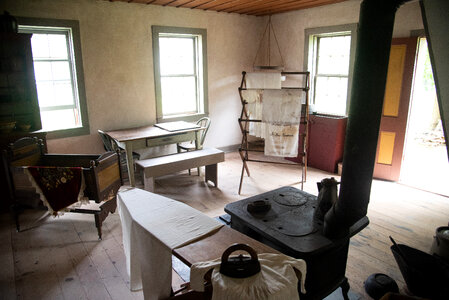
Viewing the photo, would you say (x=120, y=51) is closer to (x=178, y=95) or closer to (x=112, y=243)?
(x=178, y=95)

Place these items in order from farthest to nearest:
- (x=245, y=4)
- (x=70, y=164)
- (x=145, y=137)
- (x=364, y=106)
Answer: (x=245, y=4) → (x=145, y=137) → (x=70, y=164) → (x=364, y=106)

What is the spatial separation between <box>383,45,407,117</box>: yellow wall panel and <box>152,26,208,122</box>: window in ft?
9.32

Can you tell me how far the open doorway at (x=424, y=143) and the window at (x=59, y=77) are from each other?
444 centimetres

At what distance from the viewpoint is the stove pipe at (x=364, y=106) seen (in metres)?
1.51

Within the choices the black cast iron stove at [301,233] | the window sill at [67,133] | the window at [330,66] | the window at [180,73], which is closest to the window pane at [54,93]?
the window sill at [67,133]

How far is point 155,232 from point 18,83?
3.17 metres

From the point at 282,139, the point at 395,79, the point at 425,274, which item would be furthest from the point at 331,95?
the point at 425,274

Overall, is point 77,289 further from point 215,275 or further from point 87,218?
point 215,275

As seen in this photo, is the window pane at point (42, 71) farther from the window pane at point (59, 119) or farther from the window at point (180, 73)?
the window at point (180, 73)

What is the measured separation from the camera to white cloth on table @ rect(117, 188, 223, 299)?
1743 mm

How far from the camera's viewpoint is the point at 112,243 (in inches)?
121

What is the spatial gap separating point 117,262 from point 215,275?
5.63 feet

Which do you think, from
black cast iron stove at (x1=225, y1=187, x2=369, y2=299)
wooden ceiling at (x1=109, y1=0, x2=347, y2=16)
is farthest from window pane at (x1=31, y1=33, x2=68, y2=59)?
black cast iron stove at (x1=225, y1=187, x2=369, y2=299)

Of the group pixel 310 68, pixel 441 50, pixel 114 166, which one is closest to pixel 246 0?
pixel 310 68
